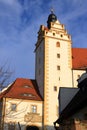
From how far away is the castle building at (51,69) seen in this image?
34281 mm

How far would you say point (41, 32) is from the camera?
134 feet

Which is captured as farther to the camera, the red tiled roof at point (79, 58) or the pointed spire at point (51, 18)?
the pointed spire at point (51, 18)

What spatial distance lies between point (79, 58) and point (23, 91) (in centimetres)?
979

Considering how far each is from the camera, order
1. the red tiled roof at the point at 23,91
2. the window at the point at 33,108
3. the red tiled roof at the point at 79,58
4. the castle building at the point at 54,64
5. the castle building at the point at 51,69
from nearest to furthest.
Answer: the castle building at the point at 51,69 < the window at the point at 33,108 < the red tiled roof at the point at 23,91 < the castle building at the point at 54,64 < the red tiled roof at the point at 79,58

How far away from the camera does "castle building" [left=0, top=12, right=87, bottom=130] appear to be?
34281 millimetres

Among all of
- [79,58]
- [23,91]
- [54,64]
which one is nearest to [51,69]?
[54,64]

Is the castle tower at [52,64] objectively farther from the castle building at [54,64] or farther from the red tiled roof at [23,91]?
the red tiled roof at [23,91]

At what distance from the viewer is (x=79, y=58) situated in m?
40.1

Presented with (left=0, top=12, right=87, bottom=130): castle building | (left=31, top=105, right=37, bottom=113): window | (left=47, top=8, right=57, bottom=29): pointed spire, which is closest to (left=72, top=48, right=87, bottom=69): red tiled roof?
(left=0, top=12, right=87, bottom=130): castle building

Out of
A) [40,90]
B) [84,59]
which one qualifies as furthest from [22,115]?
[84,59]

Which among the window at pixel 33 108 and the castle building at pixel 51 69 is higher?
the castle building at pixel 51 69

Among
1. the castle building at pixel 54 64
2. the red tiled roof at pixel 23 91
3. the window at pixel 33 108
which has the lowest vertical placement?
the window at pixel 33 108

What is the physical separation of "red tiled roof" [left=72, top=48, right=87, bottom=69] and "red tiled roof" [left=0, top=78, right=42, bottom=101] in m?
6.32

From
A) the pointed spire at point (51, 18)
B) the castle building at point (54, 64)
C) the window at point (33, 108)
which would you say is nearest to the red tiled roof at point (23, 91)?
the castle building at point (54, 64)
